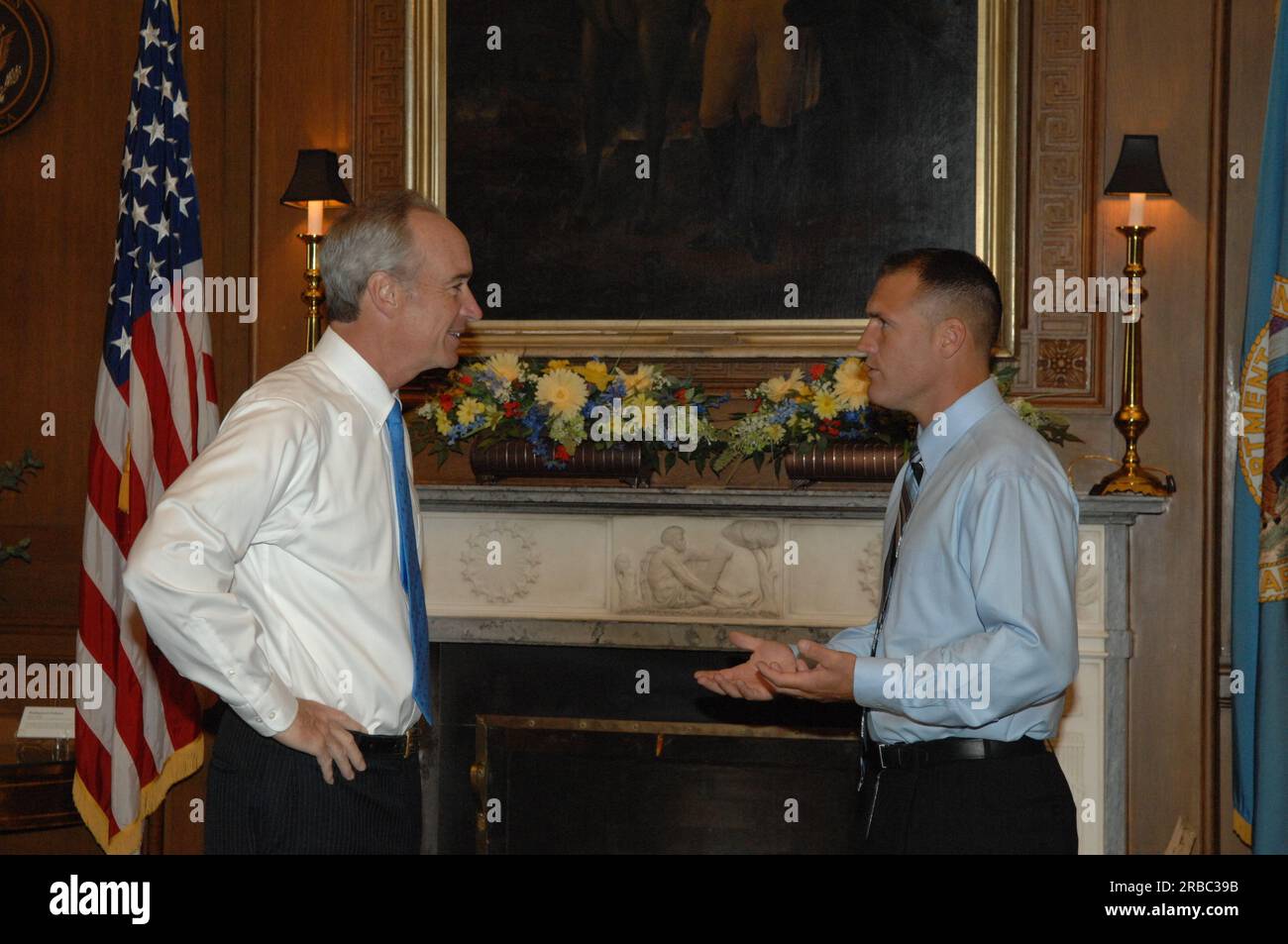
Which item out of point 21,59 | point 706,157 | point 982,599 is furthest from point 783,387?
point 21,59

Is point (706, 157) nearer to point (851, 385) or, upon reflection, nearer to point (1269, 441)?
point (851, 385)

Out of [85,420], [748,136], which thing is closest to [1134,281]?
[748,136]

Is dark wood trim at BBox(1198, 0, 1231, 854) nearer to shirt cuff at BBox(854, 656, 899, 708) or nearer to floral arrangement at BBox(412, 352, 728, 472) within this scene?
floral arrangement at BBox(412, 352, 728, 472)

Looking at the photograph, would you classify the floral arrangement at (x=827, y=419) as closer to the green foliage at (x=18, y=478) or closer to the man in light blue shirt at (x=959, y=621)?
the man in light blue shirt at (x=959, y=621)

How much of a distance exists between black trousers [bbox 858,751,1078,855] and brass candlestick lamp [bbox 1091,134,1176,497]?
6.74 feet

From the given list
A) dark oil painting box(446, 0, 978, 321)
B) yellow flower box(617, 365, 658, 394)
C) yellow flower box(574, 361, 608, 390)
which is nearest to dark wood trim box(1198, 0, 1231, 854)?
dark oil painting box(446, 0, 978, 321)

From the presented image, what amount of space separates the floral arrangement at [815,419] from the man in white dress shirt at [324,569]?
6.88ft

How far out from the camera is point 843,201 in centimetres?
478

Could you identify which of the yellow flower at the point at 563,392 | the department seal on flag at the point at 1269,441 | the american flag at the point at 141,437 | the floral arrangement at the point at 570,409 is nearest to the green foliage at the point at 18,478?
the american flag at the point at 141,437

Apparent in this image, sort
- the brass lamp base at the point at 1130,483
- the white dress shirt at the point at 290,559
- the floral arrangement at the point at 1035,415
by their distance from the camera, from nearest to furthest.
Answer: the white dress shirt at the point at 290,559 < the brass lamp base at the point at 1130,483 < the floral arrangement at the point at 1035,415

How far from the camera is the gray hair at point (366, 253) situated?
2.42 metres

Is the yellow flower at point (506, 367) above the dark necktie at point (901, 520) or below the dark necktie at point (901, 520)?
above

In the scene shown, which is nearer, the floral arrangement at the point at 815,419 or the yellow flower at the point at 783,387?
the floral arrangement at the point at 815,419

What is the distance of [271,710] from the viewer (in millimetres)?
2059
